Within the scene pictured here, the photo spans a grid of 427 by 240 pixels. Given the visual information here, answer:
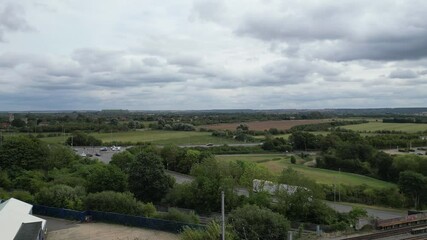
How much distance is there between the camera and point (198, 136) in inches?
4380

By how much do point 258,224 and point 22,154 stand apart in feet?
134

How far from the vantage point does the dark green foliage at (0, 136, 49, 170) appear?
188 feet

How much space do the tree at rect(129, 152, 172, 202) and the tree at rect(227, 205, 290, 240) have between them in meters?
18.1

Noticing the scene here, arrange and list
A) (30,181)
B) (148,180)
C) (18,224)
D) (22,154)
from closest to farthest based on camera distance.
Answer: (18,224) → (148,180) → (30,181) → (22,154)

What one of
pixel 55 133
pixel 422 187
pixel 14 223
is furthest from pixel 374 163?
pixel 55 133

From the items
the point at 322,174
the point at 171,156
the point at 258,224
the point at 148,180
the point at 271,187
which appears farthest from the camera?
the point at 171,156

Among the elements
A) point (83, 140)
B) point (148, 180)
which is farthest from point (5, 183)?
point (83, 140)

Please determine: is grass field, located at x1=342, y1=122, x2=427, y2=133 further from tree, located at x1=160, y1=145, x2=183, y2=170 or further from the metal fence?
the metal fence

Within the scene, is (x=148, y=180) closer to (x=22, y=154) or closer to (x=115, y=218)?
(x=115, y=218)

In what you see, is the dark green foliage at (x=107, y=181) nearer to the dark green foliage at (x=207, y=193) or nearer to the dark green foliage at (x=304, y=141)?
the dark green foliage at (x=207, y=193)

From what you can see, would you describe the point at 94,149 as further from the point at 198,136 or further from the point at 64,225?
the point at 64,225

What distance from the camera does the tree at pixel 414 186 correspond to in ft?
154

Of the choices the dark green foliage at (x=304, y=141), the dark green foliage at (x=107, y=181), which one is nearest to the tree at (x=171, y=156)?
the dark green foliage at (x=107, y=181)

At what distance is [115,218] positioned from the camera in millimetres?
36562
